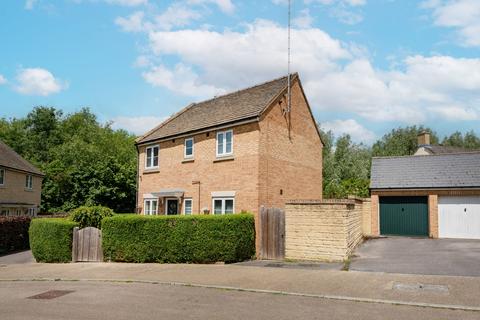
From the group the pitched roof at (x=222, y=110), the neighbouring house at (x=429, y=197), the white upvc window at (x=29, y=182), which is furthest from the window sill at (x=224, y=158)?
the white upvc window at (x=29, y=182)

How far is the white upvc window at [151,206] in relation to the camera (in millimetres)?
23359

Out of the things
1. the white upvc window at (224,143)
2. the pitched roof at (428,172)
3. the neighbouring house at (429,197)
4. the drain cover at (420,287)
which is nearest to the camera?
the drain cover at (420,287)

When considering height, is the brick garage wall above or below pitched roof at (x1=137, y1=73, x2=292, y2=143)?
below

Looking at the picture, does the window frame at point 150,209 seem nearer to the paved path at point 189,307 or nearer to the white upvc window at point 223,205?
the white upvc window at point 223,205

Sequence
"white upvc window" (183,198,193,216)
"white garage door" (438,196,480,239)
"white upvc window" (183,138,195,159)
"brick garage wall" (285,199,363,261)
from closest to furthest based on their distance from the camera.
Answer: "brick garage wall" (285,199,363,261), "white upvc window" (183,198,193,216), "white upvc window" (183,138,195,159), "white garage door" (438,196,480,239)

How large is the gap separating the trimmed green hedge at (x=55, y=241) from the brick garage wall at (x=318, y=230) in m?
9.07

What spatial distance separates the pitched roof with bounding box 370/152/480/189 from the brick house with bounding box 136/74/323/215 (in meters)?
4.84

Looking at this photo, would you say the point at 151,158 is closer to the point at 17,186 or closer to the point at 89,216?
the point at 89,216

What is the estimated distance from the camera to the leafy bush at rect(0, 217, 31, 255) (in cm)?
2181

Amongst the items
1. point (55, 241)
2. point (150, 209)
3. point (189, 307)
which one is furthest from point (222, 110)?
point (189, 307)

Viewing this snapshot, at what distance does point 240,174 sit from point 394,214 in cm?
1100

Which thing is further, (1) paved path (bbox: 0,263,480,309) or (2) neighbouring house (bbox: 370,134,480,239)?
(2) neighbouring house (bbox: 370,134,480,239)

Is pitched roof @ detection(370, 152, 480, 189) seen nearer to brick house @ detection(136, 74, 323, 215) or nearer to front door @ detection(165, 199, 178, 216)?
brick house @ detection(136, 74, 323, 215)

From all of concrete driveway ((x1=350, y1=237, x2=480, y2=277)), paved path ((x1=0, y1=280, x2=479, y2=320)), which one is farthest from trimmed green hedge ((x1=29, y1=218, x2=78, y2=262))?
concrete driveway ((x1=350, y1=237, x2=480, y2=277))
